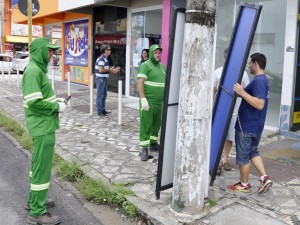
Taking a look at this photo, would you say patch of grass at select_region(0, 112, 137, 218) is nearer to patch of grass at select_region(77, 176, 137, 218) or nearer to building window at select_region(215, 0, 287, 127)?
patch of grass at select_region(77, 176, 137, 218)

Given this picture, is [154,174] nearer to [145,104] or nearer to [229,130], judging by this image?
[145,104]

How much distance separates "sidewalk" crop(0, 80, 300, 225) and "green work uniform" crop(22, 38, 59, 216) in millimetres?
1105

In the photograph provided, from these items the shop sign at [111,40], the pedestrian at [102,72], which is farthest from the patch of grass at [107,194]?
the shop sign at [111,40]

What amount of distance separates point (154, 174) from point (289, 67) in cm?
395

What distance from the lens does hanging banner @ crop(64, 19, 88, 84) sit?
54.2ft

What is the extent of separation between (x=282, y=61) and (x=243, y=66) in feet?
13.6

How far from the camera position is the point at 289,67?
7.45 m

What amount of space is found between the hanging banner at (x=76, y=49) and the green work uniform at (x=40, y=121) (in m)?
12.8

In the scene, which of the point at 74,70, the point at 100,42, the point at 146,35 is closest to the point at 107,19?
the point at 100,42

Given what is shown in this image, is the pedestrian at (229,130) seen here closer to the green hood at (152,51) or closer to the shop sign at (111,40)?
the green hood at (152,51)

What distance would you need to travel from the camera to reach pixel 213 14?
381 centimetres

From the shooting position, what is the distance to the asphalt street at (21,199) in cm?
414

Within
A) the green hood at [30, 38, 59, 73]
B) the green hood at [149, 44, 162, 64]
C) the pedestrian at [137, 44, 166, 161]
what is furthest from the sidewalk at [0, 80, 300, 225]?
the green hood at [30, 38, 59, 73]

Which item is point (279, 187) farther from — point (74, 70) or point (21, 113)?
point (74, 70)
